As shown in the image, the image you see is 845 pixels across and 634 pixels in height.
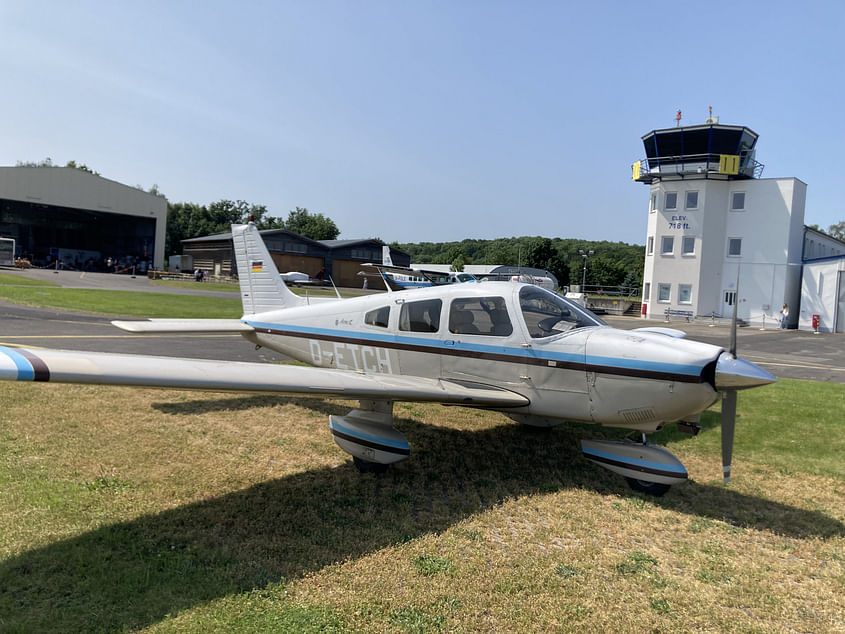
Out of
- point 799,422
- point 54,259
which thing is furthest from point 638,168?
point 54,259

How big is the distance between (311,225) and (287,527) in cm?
11018

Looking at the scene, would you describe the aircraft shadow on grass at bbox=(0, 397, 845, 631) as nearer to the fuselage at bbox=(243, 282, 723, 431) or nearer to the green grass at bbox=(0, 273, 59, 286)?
the fuselage at bbox=(243, 282, 723, 431)

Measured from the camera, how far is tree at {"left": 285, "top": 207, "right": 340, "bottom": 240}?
4281 inches

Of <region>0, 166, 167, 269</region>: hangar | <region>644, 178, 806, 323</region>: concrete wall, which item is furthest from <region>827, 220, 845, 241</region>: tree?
<region>0, 166, 167, 269</region>: hangar

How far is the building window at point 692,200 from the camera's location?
135 feet

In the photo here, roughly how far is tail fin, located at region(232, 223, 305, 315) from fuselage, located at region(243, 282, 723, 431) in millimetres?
1393

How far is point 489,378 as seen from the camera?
20.7ft

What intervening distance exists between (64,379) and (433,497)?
3531mm

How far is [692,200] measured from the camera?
41.5 m

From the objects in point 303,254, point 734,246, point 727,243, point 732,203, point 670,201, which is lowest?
point 303,254

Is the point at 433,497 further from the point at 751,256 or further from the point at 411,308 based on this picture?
the point at 751,256

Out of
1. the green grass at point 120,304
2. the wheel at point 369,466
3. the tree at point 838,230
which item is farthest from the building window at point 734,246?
the tree at point 838,230

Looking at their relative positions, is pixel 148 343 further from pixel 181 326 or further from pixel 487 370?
pixel 487 370

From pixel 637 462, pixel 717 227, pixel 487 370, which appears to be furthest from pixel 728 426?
pixel 717 227
